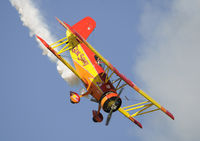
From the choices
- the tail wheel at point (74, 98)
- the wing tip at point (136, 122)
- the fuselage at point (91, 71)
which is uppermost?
the fuselage at point (91, 71)

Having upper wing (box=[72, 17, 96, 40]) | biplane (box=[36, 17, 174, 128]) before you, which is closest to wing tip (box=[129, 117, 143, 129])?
biplane (box=[36, 17, 174, 128])

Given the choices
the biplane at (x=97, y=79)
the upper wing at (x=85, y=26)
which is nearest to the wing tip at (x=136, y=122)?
the biplane at (x=97, y=79)

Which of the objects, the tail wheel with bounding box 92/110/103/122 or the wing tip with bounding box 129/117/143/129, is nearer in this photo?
the tail wheel with bounding box 92/110/103/122

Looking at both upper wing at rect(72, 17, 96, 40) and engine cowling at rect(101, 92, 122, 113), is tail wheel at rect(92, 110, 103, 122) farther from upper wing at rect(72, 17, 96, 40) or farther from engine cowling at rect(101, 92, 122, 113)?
upper wing at rect(72, 17, 96, 40)

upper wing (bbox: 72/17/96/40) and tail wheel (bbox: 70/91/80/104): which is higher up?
upper wing (bbox: 72/17/96/40)

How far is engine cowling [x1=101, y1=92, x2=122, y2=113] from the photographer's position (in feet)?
83.1

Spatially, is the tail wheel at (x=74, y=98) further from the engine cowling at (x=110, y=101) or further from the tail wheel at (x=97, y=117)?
the tail wheel at (x=97, y=117)

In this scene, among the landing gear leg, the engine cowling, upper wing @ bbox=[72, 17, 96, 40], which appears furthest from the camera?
upper wing @ bbox=[72, 17, 96, 40]

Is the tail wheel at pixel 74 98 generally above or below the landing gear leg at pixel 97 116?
above

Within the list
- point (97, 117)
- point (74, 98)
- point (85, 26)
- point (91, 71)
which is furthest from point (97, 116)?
point (85, 26)

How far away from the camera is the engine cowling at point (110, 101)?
83.1 feet

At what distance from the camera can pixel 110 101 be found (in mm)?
25391

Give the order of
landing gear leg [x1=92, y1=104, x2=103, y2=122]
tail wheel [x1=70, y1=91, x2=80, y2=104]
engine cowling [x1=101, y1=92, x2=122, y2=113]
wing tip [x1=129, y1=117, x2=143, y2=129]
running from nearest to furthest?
engine cowling [x1=101, y1=92, x2=122, y2=113], tail wheel [x1=70, y1=91, x2=80, y2=104], landing gear leg [x1=92, y1=104, x2=103, y2=122], wing tip [x1=129, y1=117, x2=143, y2=129]

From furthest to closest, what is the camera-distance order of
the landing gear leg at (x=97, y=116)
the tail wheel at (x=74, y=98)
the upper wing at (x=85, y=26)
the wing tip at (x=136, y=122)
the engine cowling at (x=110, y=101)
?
the upper wing at (x=85, y=26) → the wing tip at (x=136, y=122) → the landing gear leg at (x=97, y=116) → the tail wheel at (x=74, y=98) → the engine cowling at (x=110, y=101)
